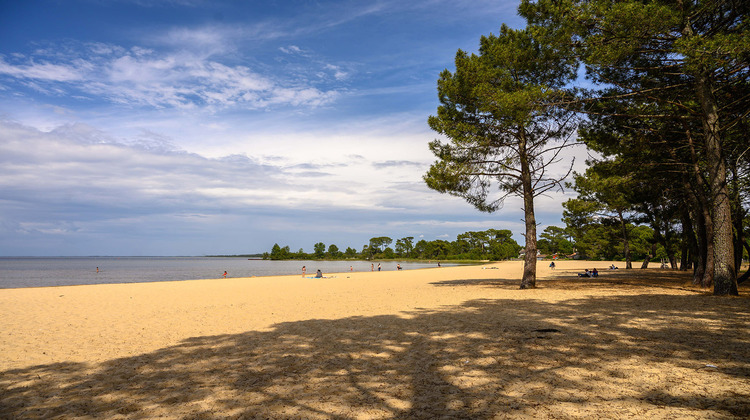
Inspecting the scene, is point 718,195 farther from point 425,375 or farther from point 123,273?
point 123,273

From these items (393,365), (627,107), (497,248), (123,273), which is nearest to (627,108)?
(627,107)

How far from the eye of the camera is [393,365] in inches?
233

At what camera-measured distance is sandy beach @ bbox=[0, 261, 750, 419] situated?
14.2ft

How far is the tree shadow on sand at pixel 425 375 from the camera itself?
4.26 metres

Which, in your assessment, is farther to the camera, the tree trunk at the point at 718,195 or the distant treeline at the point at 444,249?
the distant treeline at the point at 444,249

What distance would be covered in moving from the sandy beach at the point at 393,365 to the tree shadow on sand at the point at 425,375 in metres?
0.02

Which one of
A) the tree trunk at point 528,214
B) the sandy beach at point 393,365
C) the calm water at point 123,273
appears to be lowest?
the calm water at point 123,273

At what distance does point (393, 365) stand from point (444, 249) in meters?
125

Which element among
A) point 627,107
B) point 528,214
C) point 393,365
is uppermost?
point 627,107

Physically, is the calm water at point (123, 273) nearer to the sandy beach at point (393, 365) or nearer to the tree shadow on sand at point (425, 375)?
the sandy beach at point (393, 365)

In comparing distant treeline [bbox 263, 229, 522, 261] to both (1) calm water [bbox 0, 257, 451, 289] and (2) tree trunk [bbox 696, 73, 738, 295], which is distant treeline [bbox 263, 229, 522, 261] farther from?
(2) tree trunk [bbox 696, 73, 738, 295]

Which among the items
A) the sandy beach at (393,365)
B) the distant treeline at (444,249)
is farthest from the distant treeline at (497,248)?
the sandy beach at (393,365)

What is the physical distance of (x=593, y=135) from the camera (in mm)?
15953

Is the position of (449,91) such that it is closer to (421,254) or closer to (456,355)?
(456,355)
